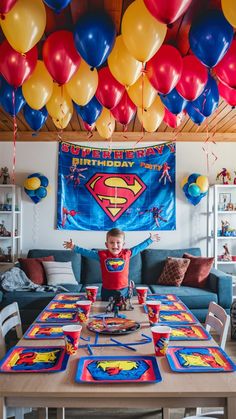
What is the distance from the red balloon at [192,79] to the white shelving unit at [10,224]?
9.49ft

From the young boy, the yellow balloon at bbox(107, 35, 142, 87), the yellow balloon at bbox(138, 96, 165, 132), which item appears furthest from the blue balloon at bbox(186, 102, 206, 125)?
the young boy

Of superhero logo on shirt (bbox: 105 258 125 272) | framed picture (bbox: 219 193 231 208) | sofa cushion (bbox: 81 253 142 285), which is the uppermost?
framed picture (bbox: 219 193 231 208)

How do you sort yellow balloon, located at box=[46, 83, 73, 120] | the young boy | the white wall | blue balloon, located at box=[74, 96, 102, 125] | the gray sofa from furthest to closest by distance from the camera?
the white wall → the gray sofa → blue balloon, located at box=[74, 96, 102, 125] → yellow balloon, located at box=[46, 83, 73, 120] → the young boy

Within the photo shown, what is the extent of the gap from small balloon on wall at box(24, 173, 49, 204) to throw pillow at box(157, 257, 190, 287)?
1833mm

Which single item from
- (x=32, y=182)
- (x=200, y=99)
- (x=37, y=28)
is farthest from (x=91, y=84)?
(x=32, y=182)

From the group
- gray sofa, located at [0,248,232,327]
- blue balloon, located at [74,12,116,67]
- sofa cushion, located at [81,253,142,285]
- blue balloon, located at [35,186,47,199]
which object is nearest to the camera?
blue balloon, located at [74,12,116,67]

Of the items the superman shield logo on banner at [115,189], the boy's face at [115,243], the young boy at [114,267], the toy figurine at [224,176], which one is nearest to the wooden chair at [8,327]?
the young boy at [114,267]

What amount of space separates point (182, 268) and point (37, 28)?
3.10 metres

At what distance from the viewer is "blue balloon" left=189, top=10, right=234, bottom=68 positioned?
1.87 metres

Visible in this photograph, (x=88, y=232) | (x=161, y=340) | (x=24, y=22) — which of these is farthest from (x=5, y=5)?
(x=88, y=232)

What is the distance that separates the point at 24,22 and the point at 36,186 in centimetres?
305

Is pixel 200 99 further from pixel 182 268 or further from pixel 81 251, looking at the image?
pixel 182 268

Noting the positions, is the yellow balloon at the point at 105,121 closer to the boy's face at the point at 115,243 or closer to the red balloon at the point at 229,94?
the red balloon at the point at 229,94

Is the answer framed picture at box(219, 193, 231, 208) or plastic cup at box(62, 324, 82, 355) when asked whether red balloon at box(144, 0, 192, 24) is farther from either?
framed picture at box(219, 193, 231, 208)
